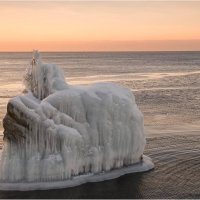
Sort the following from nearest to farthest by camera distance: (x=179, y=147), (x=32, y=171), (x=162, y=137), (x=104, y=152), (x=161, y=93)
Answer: (x=32, y=171) < (x=104, y=152) < (x=179, y=147) < (x=162, y=137) < (x=161, y=93)

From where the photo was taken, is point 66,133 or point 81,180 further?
point 81,180

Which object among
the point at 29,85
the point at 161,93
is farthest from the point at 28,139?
the point at 161,93

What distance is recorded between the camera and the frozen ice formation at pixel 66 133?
81.1 feet

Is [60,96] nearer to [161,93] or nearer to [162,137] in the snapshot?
[162,137]

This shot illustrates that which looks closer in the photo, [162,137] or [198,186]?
[198,186]

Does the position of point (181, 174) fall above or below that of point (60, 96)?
below

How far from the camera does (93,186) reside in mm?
24906

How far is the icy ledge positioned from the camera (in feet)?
79.5

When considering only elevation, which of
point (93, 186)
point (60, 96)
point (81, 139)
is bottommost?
point (93, 186)

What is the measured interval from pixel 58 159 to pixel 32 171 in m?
1.49

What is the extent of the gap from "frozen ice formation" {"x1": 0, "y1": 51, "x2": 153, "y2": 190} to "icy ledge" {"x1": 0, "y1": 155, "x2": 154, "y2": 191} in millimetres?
58

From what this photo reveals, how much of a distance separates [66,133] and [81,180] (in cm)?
269

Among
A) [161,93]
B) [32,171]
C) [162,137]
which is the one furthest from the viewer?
[161,93]

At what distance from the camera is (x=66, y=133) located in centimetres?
2488
